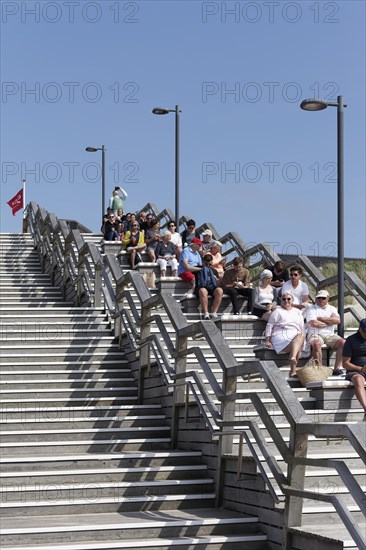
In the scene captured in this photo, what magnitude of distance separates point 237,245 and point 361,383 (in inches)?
390

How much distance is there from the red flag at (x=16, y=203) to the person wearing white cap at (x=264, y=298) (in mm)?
18289

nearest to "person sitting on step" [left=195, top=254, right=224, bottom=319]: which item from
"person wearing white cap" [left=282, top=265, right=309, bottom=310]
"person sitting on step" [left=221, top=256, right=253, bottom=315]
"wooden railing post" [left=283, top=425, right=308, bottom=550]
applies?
"person sitting on step" [left=221, top=256, right=253, bottom=315]

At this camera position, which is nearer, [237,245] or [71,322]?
[71,322]

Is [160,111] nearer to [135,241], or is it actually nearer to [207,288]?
[135,241]

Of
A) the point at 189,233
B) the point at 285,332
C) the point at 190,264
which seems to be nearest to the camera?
the point at 285,332

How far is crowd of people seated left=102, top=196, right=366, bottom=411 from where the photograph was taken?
11.8m

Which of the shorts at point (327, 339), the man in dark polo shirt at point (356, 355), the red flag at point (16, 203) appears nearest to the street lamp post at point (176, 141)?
the red flag at point (16, 203)

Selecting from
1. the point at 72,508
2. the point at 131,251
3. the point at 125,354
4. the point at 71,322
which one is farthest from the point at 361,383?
the point at 131,251

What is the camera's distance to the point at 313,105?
14023mm

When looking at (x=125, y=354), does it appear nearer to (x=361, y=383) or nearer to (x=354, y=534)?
(x=361, y=383)

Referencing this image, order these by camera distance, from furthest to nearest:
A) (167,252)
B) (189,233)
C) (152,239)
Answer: (189,233)
(152,239)
(167,252)

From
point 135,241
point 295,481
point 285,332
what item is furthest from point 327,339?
point 135,241

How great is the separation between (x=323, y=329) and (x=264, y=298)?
5.05ft

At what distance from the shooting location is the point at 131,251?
18.9 meters
